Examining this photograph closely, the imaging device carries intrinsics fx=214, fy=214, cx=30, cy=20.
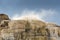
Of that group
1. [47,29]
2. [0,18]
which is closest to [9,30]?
[47,29]

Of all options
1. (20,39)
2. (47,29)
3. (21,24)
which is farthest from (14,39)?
(47,29)

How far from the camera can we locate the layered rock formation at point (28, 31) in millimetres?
24266

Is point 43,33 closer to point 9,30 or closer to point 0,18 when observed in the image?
point 9,30

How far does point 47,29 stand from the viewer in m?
26.8

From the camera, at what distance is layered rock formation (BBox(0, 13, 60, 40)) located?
24266 millimetres

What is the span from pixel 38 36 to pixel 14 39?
276 cm

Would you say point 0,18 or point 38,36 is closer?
point 38,36

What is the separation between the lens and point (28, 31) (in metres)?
24.9

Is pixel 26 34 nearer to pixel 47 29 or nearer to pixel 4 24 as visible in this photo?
pixel 47 29

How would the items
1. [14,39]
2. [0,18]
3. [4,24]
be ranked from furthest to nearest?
1. [0,18]
2. [4,24]
3. [14,39]

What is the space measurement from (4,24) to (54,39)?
7301 mm

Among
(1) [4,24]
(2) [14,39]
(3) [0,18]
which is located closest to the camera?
(2) [14,39]

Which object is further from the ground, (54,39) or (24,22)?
(24,22)

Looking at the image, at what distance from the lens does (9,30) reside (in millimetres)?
24594
